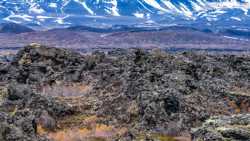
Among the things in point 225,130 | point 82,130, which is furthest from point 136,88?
point 225,130

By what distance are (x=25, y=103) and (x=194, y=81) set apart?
938 cm

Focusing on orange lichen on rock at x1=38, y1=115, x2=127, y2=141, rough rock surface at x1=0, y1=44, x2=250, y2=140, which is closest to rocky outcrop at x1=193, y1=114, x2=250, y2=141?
rough rock surface at x1=0, y1=44, x2=250, y2=140

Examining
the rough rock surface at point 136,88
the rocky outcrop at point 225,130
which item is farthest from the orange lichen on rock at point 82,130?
the rocky outcrop at point 225,130

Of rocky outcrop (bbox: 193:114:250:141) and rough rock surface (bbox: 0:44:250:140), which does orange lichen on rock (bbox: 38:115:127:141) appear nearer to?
rough rock surface (bbox: 0:44:250:140)

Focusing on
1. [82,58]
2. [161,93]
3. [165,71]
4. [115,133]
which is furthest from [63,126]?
[82,58]

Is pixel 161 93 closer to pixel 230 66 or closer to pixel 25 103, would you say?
pixel 25 103

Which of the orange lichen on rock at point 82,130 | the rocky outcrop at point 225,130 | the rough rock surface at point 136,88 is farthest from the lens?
the rough rock surface at point 136,88

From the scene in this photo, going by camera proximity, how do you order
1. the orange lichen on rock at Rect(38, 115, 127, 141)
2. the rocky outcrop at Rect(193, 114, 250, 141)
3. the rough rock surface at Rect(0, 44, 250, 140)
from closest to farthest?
the rocky outcrop at Rect(193, 114, 250, 141)
the orange lichen on rock at Rect(38, 115, 127, 141)
the rough rock surface at Rect(0, 44, 250, 140)

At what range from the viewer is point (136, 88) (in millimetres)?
33312

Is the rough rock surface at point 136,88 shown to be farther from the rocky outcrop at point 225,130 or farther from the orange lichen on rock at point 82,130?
the orange lichen on rock at point 82,130

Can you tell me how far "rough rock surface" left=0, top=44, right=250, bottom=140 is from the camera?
29.1 m

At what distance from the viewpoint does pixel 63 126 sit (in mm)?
28875

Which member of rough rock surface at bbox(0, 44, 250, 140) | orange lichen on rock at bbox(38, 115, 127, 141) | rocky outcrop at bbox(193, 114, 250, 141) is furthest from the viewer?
rough rock surface at bbox(0, 44, 250, 140)

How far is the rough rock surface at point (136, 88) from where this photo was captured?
2912 centimetres
